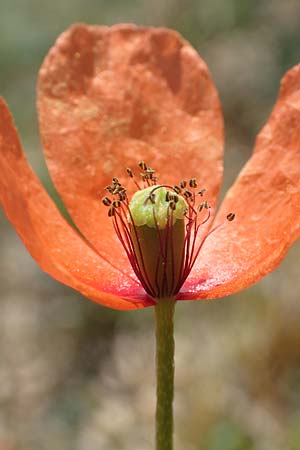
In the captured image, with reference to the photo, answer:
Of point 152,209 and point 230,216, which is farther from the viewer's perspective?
point 230,216

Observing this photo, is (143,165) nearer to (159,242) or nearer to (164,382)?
(159,242)

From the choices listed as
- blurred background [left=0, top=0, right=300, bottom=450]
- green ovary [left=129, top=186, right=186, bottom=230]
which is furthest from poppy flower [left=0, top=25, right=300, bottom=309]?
blurred background [left=0, top=0, right=300, bottom=450]

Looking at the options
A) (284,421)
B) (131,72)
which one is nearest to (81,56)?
(131,72)

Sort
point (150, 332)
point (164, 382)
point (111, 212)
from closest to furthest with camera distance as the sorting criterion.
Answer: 1. point (164, 382)
2. point (111, 212)
3. point (150, 332)

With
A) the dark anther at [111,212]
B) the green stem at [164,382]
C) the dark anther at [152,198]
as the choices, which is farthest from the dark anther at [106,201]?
the green stem at [164,382]

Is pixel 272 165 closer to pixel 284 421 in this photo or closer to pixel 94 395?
pixel 284 421

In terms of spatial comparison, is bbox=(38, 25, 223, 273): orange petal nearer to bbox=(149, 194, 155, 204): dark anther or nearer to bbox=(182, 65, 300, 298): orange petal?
bbox=(182, 65, 300, 298): orange petal

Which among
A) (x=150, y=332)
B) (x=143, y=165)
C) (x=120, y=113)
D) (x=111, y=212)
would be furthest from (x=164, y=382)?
(x=150, y=332)
